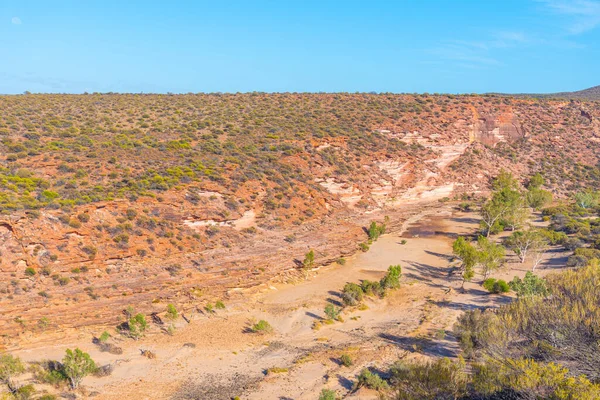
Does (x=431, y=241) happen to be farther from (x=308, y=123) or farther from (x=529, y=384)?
(x=529, y=384)

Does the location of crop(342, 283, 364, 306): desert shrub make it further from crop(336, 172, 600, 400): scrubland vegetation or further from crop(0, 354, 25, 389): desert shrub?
crop(0, 354, 25, 389): desert shrub

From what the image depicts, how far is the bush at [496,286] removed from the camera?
25636 mm

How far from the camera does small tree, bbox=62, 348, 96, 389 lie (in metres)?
16.5

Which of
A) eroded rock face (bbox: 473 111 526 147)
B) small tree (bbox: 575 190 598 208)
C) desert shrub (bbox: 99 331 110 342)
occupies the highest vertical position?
eroded rock face (bbox: 473 111 526 147)

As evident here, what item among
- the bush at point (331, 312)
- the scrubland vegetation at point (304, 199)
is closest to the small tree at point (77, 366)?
the scrubland vegetation at point (304, 199)

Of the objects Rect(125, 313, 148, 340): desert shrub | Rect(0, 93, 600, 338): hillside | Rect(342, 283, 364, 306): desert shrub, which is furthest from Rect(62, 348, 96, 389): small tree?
Rect(342, 283, 364, 306): desert shrub

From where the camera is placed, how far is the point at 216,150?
39.1 meters

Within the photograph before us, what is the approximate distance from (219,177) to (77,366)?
64.2 ft

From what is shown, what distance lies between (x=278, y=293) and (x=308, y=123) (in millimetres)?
30475

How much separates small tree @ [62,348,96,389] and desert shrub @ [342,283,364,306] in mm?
14375

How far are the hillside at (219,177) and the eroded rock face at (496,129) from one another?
0.31m

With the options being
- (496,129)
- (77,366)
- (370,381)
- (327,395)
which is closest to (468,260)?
(370,381)

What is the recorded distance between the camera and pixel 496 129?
61.8 meters

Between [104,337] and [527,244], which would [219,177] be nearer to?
[104,337]
